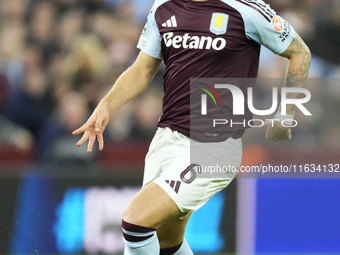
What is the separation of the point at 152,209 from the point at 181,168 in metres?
0.33

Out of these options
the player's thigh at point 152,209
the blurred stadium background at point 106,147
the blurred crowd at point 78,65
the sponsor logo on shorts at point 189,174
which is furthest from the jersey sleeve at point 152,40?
the blurred crowd at point 78,65

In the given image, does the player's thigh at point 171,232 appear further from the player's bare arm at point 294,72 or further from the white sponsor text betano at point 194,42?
the white sponsor text betano at point 194,42

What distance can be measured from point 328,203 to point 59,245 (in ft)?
9.16

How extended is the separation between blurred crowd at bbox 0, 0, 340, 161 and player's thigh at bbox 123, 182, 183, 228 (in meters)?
3.05

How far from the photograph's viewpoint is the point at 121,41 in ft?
25.7

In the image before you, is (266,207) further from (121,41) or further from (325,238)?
(121,41)

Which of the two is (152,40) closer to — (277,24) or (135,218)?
(277,24)

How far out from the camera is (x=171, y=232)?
378 centimetres

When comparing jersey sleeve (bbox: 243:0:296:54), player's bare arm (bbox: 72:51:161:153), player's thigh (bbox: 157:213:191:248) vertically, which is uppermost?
jersey sleeve (bbox: 243:0:296:54)

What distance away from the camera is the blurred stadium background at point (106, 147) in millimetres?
5836

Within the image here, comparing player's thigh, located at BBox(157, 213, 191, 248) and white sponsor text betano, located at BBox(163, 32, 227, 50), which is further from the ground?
white sponsor text betano, located at BBox(163, 32, 227, 50)

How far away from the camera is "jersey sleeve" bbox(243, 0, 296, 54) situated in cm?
353

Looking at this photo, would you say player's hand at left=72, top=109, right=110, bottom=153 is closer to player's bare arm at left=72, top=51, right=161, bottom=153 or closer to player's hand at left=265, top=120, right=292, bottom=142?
player's bare arm at left=72, top=51, right=161, bottom=153

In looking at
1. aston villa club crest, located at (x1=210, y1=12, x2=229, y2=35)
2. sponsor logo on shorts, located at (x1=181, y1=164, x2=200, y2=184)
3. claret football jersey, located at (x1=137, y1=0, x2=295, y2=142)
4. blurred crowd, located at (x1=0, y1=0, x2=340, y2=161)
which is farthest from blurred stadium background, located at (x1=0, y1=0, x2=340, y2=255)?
aston villa club crest, located at (x1=210, y1=12, x2=229, y2=35)
